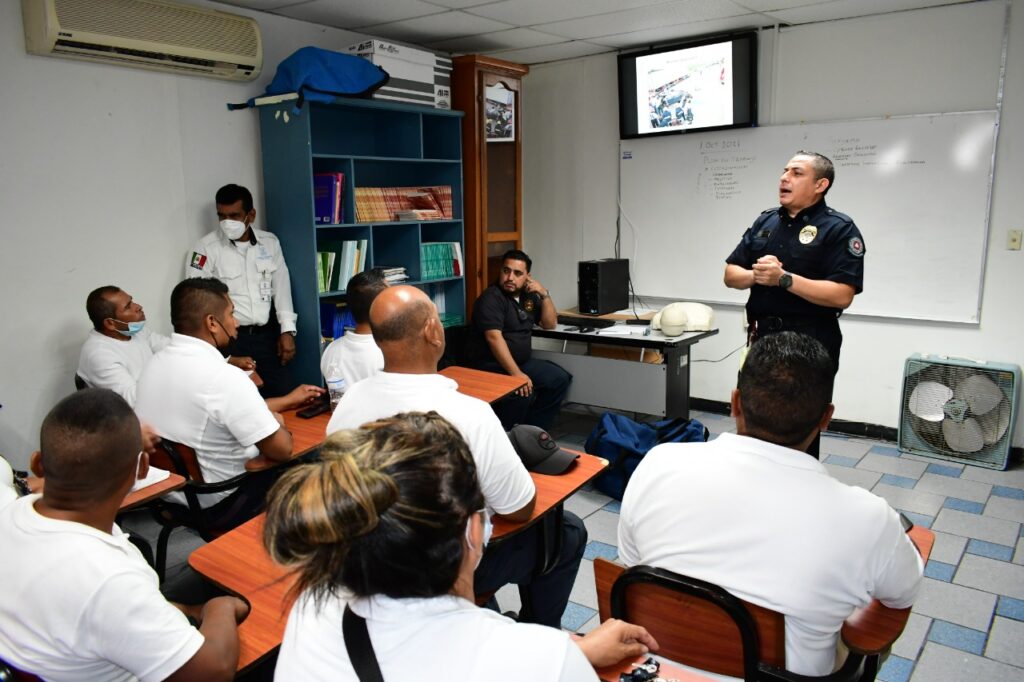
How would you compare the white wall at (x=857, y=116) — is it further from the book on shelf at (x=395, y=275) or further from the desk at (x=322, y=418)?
the desk at (x=322, y=418)

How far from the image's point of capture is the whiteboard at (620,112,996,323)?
4.46m

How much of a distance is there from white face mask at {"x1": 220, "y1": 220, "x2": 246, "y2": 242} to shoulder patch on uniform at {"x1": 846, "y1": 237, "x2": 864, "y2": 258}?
10.3ft

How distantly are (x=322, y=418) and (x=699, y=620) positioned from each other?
1.91 metres

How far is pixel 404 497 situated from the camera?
95 cm

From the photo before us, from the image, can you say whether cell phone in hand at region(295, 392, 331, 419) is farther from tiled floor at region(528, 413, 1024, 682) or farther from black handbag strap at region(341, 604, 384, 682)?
black handbag strap at region(341, 604, 384, 682)

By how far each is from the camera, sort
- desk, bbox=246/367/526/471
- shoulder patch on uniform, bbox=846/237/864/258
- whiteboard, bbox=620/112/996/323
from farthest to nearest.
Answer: whiteboard, bbox=620/112/996/323 → shoulder patch on uniform, bbox=846/237/864/258 → desk, bbox=246/367/526/471

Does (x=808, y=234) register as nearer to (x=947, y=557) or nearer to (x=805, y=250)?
(x=805, y=250)

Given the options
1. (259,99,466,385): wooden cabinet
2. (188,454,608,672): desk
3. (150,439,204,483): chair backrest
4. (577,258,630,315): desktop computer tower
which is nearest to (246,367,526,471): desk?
(150,439,204,483): chair backrest

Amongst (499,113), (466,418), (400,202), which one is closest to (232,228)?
(400,202)

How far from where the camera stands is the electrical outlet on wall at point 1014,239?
14.2ft

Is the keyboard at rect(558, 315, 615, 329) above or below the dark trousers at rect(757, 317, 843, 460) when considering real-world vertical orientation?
below

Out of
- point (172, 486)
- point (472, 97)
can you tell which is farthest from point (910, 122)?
point (172, 486)

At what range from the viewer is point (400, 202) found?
16.5 ft

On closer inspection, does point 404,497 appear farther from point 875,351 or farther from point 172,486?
point 875,351
